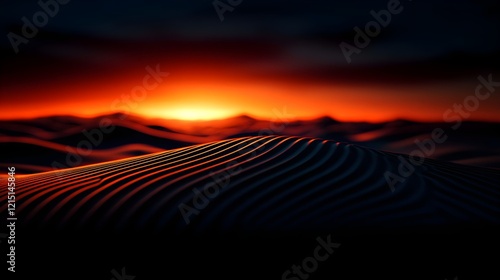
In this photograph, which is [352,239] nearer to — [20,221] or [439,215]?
[439,215]

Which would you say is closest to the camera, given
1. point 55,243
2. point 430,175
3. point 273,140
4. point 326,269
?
point 326,269

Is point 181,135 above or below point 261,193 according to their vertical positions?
above

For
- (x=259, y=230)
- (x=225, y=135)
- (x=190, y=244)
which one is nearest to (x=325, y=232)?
(x=259, y=230)

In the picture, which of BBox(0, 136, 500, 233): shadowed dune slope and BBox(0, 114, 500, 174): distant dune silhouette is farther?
BBox(0, 114, 500, 174): distant dune silhouette

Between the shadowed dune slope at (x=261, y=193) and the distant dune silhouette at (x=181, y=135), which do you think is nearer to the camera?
the shadowed dune slope at (x=261, y=193)

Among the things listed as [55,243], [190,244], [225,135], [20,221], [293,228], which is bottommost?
[293,228]

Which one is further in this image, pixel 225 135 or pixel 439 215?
pixel 225 135

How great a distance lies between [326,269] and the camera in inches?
105

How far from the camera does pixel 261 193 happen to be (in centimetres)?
344

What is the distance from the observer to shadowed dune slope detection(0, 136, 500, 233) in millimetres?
3061

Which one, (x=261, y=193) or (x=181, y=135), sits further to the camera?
(x=181, y=135)

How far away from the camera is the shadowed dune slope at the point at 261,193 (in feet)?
10.0

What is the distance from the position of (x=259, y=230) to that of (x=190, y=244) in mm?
484

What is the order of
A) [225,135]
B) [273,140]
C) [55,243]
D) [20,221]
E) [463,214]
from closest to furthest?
[55,243]
[20,221]
[463,214]
[273,140]
[225,135]
